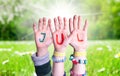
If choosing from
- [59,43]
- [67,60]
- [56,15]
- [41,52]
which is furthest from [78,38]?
[56,15]

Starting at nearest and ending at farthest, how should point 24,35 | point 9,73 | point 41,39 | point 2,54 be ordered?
1. point 41,39
2. point 9,73
3. point 2,54
4. point 24,35

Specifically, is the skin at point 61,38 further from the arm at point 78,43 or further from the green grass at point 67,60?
the green grass at point 67,60

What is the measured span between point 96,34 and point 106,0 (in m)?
0.30

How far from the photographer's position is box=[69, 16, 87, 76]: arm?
214 centimetres

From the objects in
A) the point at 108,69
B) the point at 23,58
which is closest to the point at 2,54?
the point at 23,58

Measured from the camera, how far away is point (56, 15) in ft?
10.1

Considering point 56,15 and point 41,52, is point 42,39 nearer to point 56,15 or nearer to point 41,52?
point 41,52

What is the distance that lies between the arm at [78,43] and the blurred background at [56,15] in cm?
80

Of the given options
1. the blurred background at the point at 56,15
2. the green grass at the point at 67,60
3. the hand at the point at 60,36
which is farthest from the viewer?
the blurred background at the point at 56,15

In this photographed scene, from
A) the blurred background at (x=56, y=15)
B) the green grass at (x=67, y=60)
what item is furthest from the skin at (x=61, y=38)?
the blurred background at (x=56, y=15)

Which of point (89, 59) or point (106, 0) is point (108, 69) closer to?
point (89, 59)

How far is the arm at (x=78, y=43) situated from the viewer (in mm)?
2145

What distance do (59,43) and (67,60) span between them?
2.05 feet

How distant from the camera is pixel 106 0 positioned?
10.8ft
